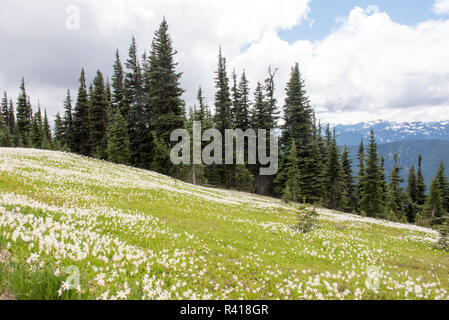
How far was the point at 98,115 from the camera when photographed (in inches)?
2181

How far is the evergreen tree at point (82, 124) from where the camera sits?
5812 centimetres

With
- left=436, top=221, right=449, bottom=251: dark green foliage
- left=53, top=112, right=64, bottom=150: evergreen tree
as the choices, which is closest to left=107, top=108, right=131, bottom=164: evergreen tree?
left=53, top=112, right=64, bottom=150: evergreen tree

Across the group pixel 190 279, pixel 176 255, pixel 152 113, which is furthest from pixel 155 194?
pixel 152 113

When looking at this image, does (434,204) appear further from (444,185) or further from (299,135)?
(299,135)

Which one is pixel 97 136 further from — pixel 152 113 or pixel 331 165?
pixel 331 165

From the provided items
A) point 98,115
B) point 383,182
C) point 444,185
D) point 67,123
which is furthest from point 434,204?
point 67,123

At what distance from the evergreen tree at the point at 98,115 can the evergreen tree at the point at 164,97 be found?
629 inches

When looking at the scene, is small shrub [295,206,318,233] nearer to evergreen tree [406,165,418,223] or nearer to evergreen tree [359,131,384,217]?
evergreen tree [359,131,384,217]

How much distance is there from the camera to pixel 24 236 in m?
5.19

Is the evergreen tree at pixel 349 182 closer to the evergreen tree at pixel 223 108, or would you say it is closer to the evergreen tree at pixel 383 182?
the evergreen tree at pixel 383 182

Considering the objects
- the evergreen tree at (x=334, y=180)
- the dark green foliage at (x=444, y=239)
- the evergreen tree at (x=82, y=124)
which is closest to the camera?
the dark green foliage at (x=444, y=239)

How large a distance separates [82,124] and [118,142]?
21.4m

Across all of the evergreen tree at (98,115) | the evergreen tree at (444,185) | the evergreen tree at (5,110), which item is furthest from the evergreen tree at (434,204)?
the evergreen tree at (5,110)

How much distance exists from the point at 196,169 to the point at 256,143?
60.0 ft
